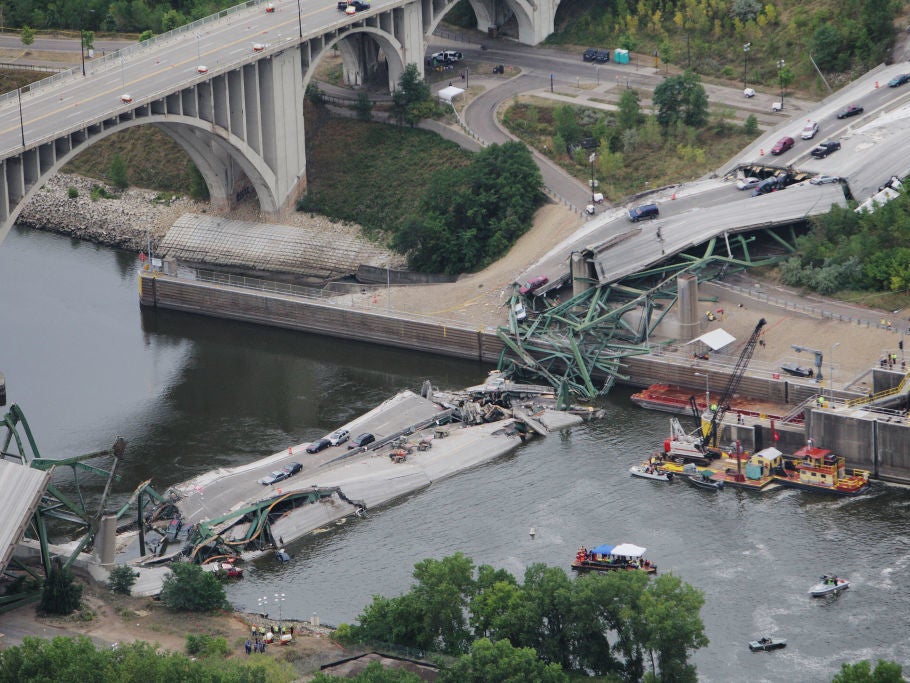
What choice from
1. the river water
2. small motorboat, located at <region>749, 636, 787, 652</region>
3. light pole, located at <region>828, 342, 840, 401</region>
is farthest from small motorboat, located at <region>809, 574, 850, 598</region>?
light pole, located at <region>828, 342, 840, 401</region>

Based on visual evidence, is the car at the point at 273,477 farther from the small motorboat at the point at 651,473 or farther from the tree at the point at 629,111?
the tree at the point at 629,111

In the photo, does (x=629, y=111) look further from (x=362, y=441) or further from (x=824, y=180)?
(x=362, y=441)

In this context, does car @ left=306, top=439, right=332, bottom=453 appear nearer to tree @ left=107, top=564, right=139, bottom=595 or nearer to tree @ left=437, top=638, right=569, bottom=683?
tree @ left=107, top=564, right=139, bottom=595

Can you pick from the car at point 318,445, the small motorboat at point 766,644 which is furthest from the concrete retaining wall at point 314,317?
the small motorboat at point 766,644

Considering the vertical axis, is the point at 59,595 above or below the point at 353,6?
below

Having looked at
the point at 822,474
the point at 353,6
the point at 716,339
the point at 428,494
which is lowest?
the point at 428,494

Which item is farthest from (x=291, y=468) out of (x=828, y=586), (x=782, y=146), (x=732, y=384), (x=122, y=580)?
(x=782, y=146)

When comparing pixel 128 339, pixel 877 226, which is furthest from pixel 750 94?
pixel 128 339
